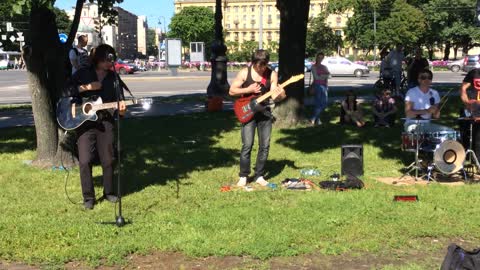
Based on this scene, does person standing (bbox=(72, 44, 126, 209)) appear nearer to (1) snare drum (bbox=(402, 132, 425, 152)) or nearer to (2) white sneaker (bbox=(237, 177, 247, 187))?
(2) white sneaker (bbox=(237, 177, 247, 187))

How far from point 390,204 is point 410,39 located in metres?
74.6

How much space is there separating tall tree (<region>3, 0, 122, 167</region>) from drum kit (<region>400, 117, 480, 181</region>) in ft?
16.4

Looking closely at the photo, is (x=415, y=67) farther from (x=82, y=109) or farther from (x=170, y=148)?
(x=82, y=109)

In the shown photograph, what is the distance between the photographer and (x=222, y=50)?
17188 millimetres

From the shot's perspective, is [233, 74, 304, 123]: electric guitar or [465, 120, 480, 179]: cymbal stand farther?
[465, 120, 480, 179]: cymbal stand

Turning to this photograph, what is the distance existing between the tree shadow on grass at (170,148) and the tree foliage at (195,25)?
105 meters

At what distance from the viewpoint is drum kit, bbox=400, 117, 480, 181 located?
7.64 m

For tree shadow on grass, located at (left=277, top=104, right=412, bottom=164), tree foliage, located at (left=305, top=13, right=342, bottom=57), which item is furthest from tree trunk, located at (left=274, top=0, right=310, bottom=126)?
tree foliage, located at (left=305, top=13, right=342, bottom=57)

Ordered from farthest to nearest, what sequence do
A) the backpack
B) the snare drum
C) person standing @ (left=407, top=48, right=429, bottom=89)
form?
1. person standing @ (left=407, top=48, right=429, bottom=89)
2. the snare drum
3. the backpack

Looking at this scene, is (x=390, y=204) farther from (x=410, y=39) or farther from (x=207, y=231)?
(x=410, y=39)

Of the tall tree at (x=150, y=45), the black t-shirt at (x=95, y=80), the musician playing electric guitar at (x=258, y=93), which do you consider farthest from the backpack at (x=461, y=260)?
the tall tree at (x=150, y=45)

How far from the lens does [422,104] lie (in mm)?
8219

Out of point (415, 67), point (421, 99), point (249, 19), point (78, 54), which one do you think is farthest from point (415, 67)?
point (249, 19)

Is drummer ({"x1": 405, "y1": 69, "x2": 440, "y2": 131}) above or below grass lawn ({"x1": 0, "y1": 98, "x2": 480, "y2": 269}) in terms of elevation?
above
